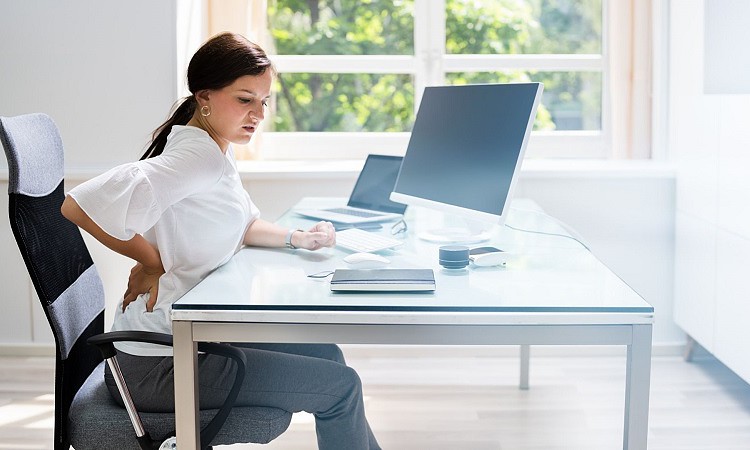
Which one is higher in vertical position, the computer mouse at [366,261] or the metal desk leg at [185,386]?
the computer mouse at [366,261]

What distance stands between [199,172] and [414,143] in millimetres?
903

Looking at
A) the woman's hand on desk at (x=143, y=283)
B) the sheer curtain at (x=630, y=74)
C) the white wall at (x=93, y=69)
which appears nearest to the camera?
the woman's hand on desk at (x=143, y=283)

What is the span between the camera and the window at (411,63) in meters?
4.02

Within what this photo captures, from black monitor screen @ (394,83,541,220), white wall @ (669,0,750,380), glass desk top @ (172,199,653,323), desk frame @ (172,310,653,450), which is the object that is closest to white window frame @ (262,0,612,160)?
white wall @ (669,0,750,380)

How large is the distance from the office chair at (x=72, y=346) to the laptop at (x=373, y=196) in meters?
1.00

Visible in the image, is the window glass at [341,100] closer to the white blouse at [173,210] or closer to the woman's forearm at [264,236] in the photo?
the woman's forearm at [264,236]

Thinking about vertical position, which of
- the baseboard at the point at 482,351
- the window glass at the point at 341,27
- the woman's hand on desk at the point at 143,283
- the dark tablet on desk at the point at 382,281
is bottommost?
the baseboard at the point at 482,351

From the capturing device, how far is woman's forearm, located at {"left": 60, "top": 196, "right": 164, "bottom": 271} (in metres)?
1.78

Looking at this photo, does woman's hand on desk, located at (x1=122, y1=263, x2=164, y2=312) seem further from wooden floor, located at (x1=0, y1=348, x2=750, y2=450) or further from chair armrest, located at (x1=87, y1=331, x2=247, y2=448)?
wooden floor, located at (x1=0, y1=348, x2=750, y2=450)

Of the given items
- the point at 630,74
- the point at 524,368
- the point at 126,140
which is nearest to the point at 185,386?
the point at 524,368

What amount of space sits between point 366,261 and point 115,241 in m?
0.54

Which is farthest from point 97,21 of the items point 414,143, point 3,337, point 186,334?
point 186,334

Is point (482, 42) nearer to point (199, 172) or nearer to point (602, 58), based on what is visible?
point (602, 58)

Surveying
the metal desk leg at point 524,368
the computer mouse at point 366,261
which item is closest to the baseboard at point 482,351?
the metal desk leg at point 524,368
